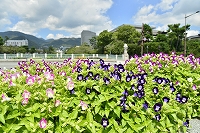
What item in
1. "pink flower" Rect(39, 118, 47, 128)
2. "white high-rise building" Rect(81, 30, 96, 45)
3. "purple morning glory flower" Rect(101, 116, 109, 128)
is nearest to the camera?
"pink flower" Rect(39, 118, 47, 128)

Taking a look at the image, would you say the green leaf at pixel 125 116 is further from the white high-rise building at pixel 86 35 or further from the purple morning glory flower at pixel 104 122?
the white high-rise building at pixel 86 35

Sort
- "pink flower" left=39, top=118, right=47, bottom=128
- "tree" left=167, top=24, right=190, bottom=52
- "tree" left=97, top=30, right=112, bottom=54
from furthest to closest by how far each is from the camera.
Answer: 1. "tree" left=97, top=30, right=112, bottom=54
2. "tree" left=167, top=24, right=190, bottom=52
3. "pink flower" left=39, top=118, right=47, bottom=128

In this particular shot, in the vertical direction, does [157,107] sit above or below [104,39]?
below

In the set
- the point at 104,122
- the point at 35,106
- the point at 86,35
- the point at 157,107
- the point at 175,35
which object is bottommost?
the point at 104,122

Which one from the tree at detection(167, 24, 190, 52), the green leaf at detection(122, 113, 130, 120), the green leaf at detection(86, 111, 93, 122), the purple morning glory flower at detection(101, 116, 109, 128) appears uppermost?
the tree at detection(167, 24, 190, 52)

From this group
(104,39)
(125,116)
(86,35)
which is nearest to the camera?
(125,116)

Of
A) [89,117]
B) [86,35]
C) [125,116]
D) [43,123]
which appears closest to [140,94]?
[125,116]

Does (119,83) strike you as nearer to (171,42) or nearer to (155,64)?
(155,64)

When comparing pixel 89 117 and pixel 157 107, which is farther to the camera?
pixel 157 107

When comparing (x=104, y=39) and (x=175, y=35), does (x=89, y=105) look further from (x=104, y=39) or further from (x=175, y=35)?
(x=104, y=39)

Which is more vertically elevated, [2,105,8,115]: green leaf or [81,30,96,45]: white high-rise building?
[81,30,96,45]: white high-rise building

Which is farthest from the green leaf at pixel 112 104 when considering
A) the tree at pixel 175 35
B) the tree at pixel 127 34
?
the tree at pixel 127 34

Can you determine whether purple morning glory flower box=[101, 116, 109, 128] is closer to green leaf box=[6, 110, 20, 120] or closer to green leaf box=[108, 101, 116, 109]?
green leaf box=[108, 101, 116, 109]

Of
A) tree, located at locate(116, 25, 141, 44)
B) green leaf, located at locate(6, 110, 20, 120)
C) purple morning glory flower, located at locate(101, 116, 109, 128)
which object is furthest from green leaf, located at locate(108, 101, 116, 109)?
tree, located at locate(116, 25, 141, 44)
